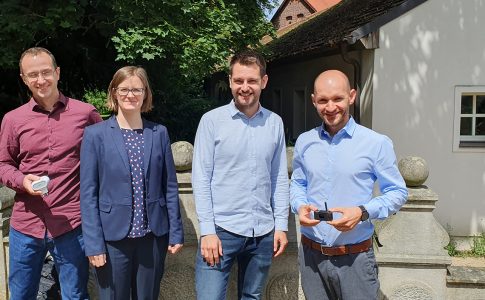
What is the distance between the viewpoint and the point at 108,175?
257cm

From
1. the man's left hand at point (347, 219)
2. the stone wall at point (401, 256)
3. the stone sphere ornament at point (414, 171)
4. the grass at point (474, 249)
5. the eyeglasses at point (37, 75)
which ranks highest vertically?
the eyeglasses at point (37, 75)

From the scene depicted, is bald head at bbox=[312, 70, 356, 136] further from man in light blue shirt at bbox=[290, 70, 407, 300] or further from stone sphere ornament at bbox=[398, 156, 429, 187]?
stone sphere ornament at bbox=[398, 156, 429, 187]

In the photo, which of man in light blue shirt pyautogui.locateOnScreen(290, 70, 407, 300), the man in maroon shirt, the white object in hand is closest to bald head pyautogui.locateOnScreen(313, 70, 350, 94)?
man in light blue shirt pyautogui.locateOnScreen(290, 70, 407, 300)

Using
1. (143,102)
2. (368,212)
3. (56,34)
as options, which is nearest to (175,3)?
(56,34)

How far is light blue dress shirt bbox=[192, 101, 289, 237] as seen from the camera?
8.69 ft

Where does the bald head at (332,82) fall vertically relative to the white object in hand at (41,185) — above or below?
above

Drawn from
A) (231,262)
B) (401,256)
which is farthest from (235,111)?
(401,256)

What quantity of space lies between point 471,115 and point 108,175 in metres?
6.35

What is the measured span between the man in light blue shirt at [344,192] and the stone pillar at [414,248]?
820 millimetres

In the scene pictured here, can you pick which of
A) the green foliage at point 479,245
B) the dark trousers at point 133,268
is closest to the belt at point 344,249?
the dark trousers at point 133,268

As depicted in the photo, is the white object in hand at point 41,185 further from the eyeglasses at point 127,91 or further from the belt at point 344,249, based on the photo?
the belt at point 344,249

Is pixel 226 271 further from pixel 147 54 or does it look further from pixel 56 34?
pixel 56 34

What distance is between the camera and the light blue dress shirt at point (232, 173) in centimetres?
265

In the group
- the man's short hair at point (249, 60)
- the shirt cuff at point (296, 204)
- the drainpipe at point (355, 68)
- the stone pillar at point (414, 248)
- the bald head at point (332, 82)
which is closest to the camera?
the bald head at point (332, 82)
